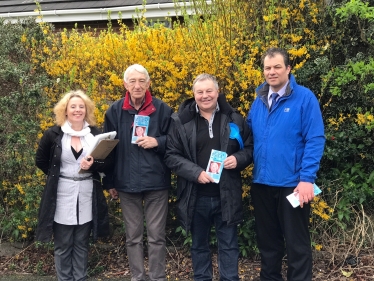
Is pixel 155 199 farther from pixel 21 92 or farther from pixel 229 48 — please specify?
pixel 21 92

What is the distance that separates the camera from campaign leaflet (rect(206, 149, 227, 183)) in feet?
11.4

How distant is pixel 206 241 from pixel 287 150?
3.65 feet

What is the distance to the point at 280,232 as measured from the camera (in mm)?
3777

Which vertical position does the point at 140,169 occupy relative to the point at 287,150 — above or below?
below

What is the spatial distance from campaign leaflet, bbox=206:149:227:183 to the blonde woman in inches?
36.7

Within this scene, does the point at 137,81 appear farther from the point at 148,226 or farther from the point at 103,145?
the point at 148,226

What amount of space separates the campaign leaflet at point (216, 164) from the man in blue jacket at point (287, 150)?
0.35 meters

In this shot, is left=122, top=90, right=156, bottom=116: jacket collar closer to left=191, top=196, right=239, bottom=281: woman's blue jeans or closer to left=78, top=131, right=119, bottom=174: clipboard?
left=78, top=131, right=119, bottom=174: clipboard

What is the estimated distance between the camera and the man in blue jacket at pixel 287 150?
3.36 meters

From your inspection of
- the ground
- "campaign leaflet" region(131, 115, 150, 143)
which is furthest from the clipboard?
the ground

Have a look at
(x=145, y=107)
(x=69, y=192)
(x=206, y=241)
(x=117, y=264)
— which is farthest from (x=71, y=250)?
(x=145, y=107)

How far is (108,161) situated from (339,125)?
255cm

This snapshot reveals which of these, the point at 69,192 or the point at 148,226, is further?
the point at 148,226

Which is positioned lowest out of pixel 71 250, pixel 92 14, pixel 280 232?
pixel 71 250
